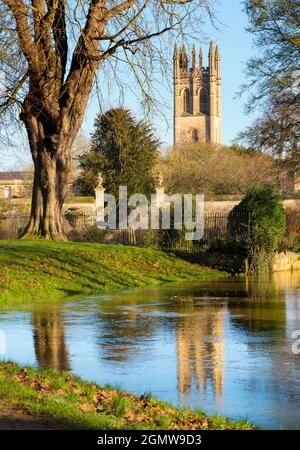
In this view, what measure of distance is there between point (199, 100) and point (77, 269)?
562ft

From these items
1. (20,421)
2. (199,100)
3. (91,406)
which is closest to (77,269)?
(91,406)

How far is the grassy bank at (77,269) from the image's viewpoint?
20250 millimetres

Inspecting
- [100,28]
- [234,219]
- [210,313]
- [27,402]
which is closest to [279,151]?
[234,219]

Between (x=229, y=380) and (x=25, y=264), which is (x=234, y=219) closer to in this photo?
(x=25, y=264)

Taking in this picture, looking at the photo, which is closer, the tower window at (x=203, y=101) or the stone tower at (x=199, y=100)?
the stone tower at (x=199, y=100)

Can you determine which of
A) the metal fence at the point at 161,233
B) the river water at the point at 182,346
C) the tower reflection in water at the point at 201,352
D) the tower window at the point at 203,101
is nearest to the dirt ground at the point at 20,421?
the river water at the point at 182,346

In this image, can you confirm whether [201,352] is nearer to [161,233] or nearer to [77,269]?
[77,269]

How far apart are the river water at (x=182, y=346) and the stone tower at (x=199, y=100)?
169035 millimetres

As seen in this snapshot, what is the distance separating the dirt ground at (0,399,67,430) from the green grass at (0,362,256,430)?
0.33 feet

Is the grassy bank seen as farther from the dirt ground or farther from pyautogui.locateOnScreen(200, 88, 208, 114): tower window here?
pyautogui.locateOnScreen(200, 88, 208, 114): tower window

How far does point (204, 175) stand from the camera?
7494cm

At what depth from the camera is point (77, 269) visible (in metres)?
23.4

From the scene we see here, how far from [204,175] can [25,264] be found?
54025 mm

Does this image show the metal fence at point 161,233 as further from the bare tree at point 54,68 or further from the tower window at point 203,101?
the tower window at point 203,101
